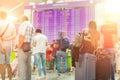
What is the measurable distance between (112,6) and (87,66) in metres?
5.38

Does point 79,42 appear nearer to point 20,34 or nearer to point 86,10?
point 20,34

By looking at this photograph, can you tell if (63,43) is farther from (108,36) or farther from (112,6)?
(108,36)

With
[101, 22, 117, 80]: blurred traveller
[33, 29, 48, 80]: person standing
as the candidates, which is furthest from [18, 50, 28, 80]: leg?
[33, 29, 48, 80]: person standing

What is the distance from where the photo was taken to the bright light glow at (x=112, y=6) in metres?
10.7

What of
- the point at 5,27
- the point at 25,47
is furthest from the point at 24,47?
the point at 5,27

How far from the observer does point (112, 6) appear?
10875 mm

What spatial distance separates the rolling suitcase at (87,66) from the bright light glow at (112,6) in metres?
5.04

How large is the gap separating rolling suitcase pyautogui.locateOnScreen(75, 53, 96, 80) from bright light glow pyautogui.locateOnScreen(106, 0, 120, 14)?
5.04 metres

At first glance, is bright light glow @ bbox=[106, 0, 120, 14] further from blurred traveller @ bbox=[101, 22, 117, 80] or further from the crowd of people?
blurred traveller @ bbox=[101, 22, 117, 80]

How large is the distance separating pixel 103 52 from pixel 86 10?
5251 mm

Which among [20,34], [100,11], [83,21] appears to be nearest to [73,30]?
[83,21]

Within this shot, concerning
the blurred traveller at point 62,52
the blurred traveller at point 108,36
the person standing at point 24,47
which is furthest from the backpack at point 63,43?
the blurred traveller at point 108,36

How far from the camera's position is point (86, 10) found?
11102 millimetres

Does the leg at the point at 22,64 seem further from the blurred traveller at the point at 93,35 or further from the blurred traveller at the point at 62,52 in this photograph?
the blurred traveller at the point at 62,52
